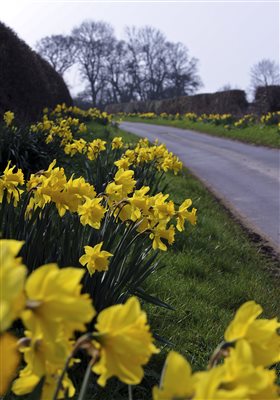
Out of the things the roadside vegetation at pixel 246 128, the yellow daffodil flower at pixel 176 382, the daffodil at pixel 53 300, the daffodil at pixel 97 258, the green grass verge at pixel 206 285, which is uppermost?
the daffodil at pixel 53 300

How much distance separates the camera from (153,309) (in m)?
2.80

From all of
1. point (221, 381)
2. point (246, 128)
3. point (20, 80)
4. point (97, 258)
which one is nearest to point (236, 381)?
point (221, 381)

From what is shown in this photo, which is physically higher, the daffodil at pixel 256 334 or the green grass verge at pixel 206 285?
the daffodil at pixel 256 334

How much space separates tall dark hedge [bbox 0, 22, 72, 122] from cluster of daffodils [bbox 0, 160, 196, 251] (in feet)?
20.2

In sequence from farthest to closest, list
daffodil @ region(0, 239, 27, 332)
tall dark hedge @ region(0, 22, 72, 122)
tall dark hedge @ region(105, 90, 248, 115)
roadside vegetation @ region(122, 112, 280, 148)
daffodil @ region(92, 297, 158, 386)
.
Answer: tall dark hedge @ region(105, 90, 248, 115) → roadside vegetation @ region(122, 112, 280, 148) → tall dark hedge @ region(0, 22, 72, 122) → daffodil @ region(92, 297, 158, 386) → daffodil @ region(0, 239, 27, 332)

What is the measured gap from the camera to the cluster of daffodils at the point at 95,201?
78.6 inches

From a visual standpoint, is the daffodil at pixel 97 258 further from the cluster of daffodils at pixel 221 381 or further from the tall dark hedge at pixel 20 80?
the tall dark hedge at pixel 20 80

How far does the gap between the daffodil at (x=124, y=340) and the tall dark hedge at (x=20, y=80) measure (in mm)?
7745

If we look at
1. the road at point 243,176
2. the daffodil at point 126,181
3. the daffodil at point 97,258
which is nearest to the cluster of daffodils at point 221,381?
the daffodil at point 97,258

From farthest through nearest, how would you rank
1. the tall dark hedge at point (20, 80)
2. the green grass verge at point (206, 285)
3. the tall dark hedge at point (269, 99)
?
1. the tall dark hedge at point (269, 99)
2. the tall dark hedge at point (20, 80)
3. the green grass verge at point (206, 285)

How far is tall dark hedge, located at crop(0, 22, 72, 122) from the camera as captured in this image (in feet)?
28.4

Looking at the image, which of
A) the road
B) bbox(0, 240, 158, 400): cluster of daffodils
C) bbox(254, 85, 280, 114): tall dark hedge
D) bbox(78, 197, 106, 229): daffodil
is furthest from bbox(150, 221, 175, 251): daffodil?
bbox(254, 85, 280, 114): tall dark hedge

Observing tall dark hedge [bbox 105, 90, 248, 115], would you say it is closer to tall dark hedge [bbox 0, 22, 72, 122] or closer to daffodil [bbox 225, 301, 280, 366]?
tall dark hedge [bbox 0, 22, 72, 122]

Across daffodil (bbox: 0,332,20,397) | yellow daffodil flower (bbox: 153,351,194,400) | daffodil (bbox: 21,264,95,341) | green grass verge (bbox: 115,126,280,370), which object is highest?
daffodil (bbox: 21,264,95,341)
